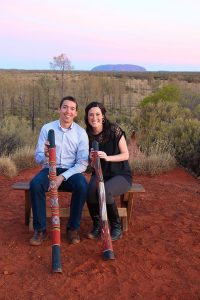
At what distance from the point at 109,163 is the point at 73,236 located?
2.97 feet

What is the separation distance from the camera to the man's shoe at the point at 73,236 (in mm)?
4602

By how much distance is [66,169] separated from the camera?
4.85 meters

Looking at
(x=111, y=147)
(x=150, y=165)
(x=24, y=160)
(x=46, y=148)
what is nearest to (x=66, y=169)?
(x=46, y=148)

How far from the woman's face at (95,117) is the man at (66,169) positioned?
0.18m

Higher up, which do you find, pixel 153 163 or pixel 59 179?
pixel 59 179

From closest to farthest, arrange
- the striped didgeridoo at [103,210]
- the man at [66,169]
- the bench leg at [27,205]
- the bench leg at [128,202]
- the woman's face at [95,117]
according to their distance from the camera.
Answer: the striped didgeridoo at [103,210]
the man at [66,169]
the woman's face at [95,117]
the bench leg at [27,205]
the bench leg at [128,202]

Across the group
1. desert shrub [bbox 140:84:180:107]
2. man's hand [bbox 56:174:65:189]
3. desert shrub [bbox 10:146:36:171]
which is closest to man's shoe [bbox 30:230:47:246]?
man's hand [bbox 56:174:65:189]

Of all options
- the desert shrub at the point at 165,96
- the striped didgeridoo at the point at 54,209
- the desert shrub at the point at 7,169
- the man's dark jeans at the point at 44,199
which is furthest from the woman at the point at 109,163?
the desert shrub at the point at 165,96

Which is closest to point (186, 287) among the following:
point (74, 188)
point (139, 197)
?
point (74, 188)

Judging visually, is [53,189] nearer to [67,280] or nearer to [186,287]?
[67,280]

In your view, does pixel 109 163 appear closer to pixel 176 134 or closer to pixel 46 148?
pixel 46 148

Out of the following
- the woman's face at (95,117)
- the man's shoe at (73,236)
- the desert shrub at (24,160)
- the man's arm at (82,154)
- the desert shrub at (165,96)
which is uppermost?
the woman's face at (95,117)

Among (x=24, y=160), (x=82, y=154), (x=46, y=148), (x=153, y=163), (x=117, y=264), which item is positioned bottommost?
(x=24, y=160)

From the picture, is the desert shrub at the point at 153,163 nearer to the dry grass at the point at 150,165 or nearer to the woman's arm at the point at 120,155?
the dry grass at the point at 150,165
